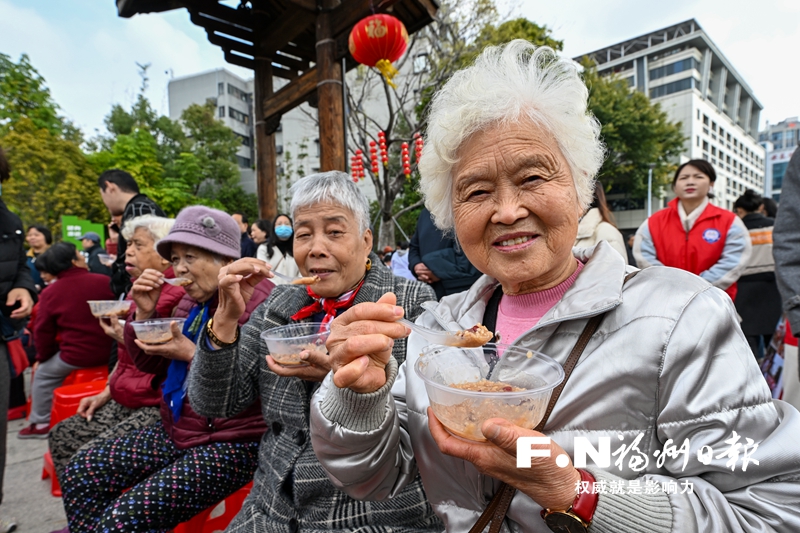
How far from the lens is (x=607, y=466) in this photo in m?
1.08

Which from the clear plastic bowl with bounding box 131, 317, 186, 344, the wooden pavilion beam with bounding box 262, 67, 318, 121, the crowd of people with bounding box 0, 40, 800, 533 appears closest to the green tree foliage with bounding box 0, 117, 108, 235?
the wooden pavilion beam with bounding box 262, 67, 318, 121

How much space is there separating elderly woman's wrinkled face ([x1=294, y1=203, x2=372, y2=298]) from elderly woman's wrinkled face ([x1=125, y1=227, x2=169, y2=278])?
5.97ft

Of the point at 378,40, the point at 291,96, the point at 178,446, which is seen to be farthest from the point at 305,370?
the point at 291,96

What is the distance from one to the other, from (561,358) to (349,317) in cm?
64

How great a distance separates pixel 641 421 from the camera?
1.08 metres

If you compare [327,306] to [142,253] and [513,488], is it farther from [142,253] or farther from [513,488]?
[142,253]

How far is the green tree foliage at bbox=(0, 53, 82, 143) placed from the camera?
1875 cm

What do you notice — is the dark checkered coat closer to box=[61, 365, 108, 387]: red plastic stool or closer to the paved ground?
the paved ground

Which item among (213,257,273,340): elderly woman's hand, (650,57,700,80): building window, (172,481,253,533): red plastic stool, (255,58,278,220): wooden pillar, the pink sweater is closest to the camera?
the pink sweater

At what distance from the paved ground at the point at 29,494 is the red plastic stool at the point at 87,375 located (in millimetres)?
826

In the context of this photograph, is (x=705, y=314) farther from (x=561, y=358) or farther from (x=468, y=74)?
(x=468, y=74)

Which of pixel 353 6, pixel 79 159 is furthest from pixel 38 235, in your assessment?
pixel 79 159

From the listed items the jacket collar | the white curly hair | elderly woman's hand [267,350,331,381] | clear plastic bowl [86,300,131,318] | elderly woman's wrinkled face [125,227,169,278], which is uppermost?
the white curly hair

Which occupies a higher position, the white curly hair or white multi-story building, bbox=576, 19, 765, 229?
white multi-story building, bbox=576, 19, 765, 229
